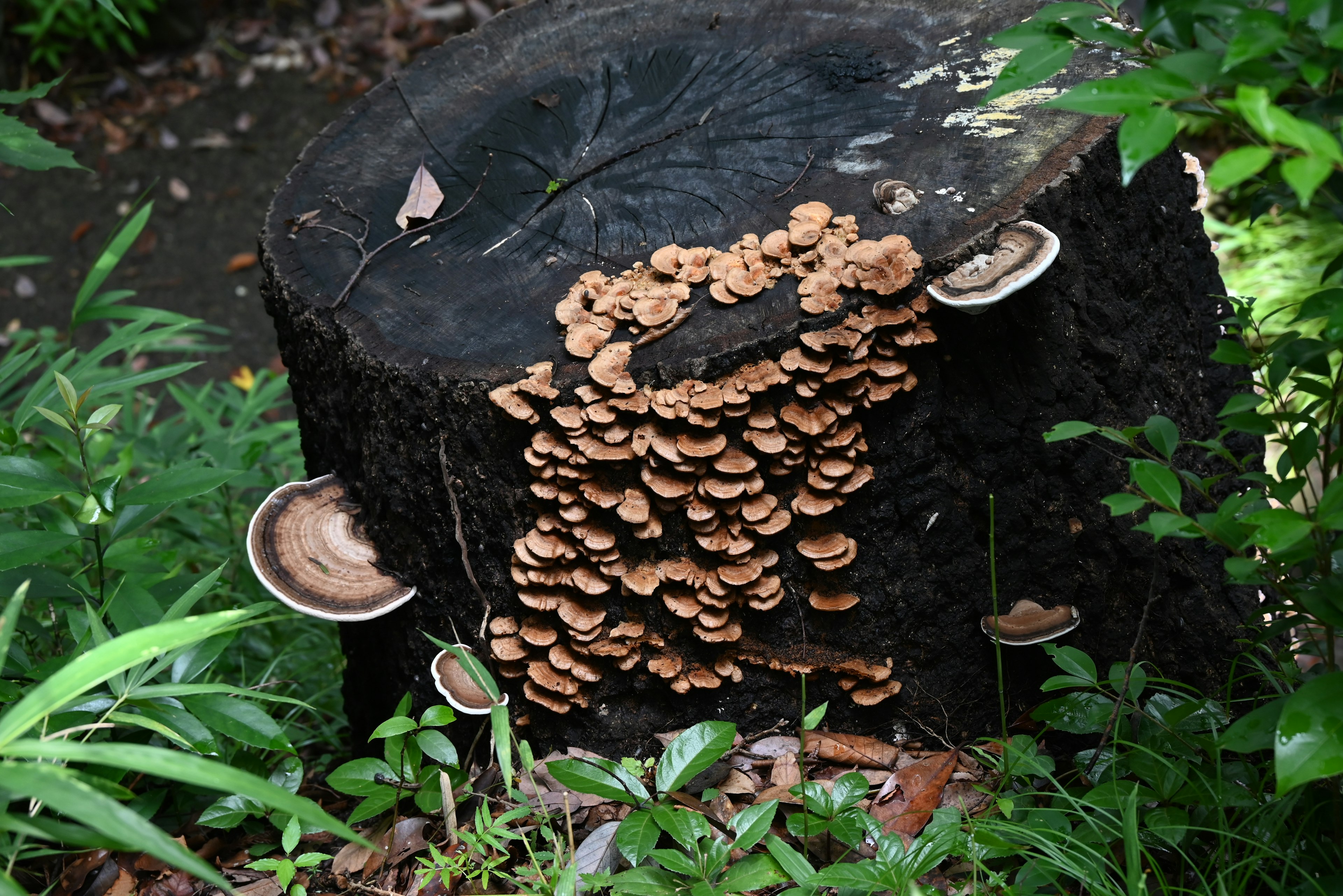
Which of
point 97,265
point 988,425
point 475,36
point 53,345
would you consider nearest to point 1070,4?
point 988,425

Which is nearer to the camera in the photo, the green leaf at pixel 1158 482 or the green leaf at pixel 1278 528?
the green leaf at pixel 1278 528

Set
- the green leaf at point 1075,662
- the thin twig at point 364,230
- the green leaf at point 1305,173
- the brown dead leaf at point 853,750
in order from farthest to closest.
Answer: the thin twig at point 364,230
the brown dead leaf at point 853,750
the green leaf at point 1075,662
the green leaf at point 1305,173

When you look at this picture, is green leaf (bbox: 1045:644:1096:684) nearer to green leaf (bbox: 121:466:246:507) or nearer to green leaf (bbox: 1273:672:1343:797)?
green leaf (bbox: 1273:672:1343:797)

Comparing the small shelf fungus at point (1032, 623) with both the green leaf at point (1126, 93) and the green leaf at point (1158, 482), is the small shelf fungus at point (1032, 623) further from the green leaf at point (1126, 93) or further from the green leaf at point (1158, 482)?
the green leaf at point (1126, 93)

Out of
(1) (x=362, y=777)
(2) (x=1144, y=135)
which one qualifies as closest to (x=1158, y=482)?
(2) (x=1144, y=135)

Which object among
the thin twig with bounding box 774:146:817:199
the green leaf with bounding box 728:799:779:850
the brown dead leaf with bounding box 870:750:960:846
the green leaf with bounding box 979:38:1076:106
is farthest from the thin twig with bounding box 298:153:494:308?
the brown dead leaf with bounding box 870:750:960:846

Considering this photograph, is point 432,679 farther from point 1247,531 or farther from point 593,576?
point 1247,531

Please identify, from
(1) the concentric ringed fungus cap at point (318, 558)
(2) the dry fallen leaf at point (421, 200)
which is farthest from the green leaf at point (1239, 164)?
(2) the dry fallen leaf at point (421, 200)
